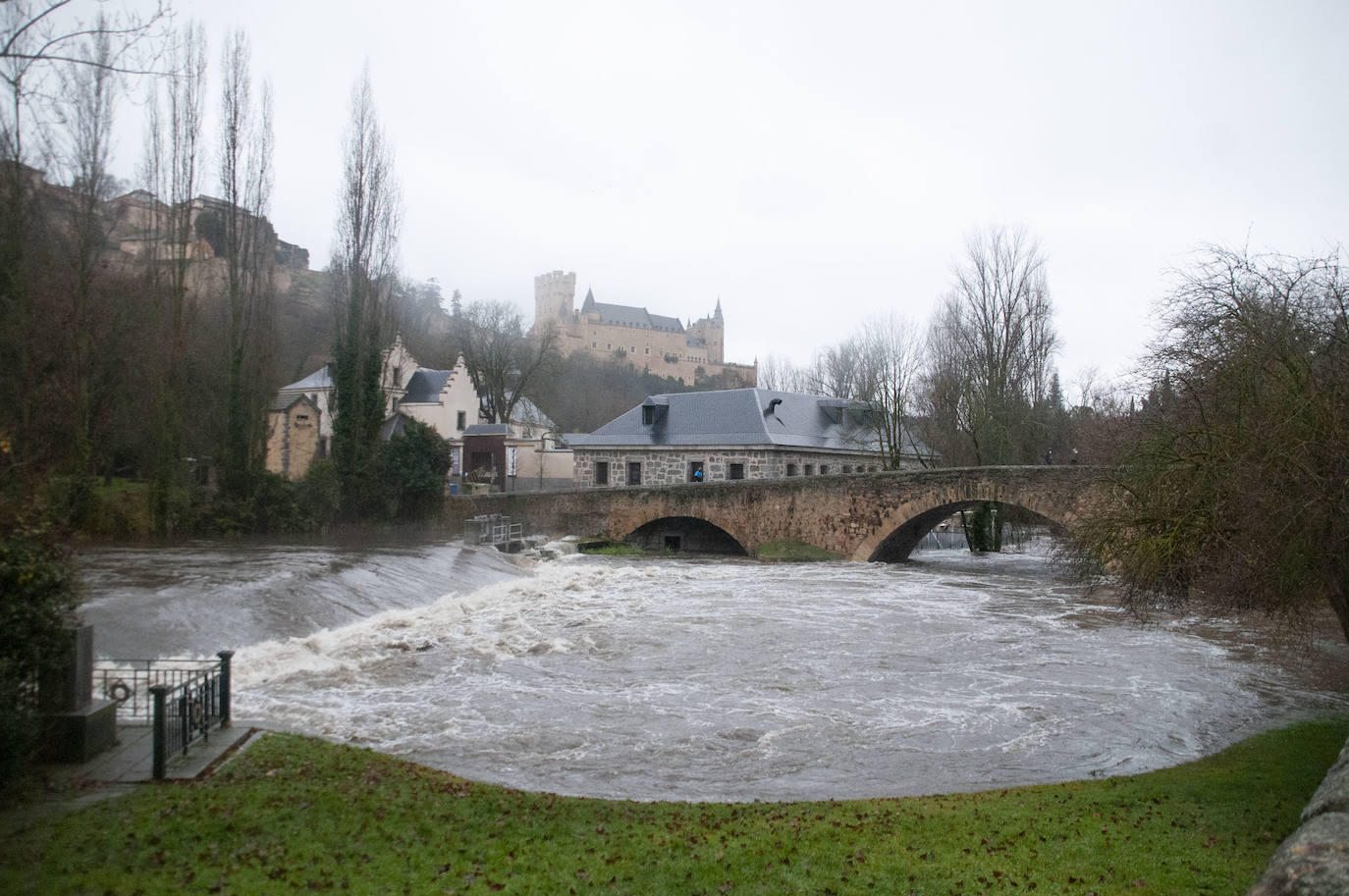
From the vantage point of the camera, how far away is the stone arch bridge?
75.0 ft

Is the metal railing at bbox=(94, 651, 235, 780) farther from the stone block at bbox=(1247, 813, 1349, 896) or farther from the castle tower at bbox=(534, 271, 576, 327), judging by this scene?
the castle tower at bbox=(534, 271, 576, 327)

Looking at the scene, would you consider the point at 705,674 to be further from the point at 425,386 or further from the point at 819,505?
the point at 425,386

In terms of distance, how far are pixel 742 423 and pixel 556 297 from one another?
80.9 m

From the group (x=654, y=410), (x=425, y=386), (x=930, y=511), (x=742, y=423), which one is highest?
(x=425, y=386)

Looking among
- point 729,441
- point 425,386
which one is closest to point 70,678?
point 729,441

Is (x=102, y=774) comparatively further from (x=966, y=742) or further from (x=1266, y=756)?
(x=1266, y=756)

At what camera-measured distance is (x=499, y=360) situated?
165 feet

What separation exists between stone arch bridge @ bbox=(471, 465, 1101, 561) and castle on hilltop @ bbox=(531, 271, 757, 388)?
227 feet

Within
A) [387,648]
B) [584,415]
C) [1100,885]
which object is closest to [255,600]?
[387,648]

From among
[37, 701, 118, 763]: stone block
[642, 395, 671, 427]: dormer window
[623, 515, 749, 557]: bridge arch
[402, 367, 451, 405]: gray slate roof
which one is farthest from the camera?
[402, 367, 451, 405]: gray slate roof

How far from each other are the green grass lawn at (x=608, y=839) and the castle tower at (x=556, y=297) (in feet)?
334

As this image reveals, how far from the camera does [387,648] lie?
13297 millimetres

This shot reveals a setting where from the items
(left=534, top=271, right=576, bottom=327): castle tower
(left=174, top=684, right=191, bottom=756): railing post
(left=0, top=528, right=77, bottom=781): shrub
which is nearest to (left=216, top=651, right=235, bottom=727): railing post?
(left=174, top=684, right=191, bottom=756): railing post

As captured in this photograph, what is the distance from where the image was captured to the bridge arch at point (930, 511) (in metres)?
22.7
